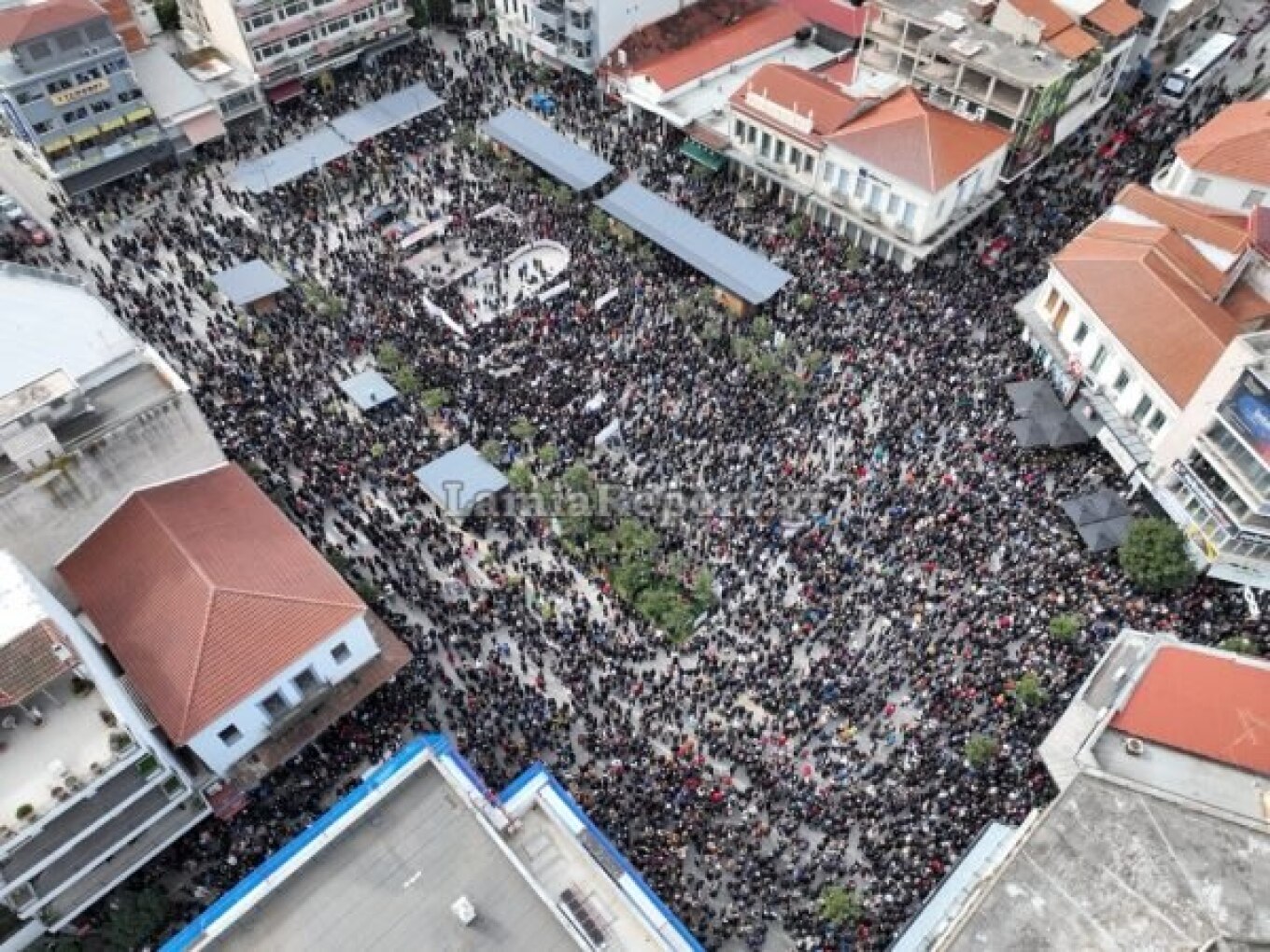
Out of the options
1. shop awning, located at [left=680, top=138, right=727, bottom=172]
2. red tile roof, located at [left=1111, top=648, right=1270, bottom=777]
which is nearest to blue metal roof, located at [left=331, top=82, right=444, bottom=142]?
shop awning, located at [left=680, top=138, right=727, bottom=172]

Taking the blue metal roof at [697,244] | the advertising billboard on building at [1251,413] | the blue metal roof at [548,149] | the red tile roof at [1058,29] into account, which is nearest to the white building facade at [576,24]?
the blue metal roof at [548,149]

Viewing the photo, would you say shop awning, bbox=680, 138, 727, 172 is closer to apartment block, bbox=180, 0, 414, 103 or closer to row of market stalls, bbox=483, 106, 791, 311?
row of market stalls, bbox=483, 106, 791, 311

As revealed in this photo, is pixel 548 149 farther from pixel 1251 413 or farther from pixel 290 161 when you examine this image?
pixel 1251 413

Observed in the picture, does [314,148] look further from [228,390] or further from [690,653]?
[690,653]

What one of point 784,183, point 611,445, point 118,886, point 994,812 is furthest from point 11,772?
point 784,183

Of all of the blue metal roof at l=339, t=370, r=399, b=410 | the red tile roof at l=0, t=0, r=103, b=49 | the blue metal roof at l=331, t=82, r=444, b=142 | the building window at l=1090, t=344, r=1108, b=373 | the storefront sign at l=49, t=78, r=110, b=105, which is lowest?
the blue metal roof at l=339, t=370, r=399, b=410

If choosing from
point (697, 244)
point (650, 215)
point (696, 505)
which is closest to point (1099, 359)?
point (696, 505)
